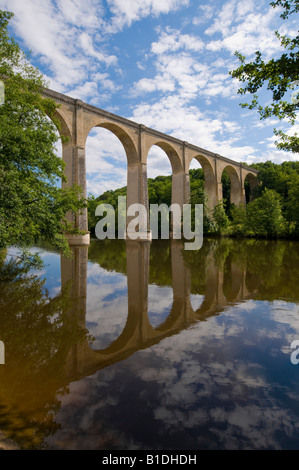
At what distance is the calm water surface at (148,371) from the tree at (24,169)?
1.92 metres

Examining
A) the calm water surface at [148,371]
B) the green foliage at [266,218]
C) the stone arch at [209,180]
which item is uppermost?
the stone arch at [209,180]

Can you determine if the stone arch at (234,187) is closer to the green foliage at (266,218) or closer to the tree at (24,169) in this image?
the green foliage at (266,218)

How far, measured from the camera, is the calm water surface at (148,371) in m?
1.96

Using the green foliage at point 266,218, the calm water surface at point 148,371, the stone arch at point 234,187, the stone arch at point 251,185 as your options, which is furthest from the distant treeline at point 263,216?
the calm water surface at point 148,371

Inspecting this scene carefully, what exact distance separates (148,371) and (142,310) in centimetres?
207

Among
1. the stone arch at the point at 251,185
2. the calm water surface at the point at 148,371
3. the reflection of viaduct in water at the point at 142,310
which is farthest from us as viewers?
the stone arch at the point at 251,185

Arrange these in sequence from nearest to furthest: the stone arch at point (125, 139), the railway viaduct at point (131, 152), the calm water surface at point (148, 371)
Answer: the calm water surface at point (148, 371)
the railway viaduct at point (131, 152)
the stone arch at point (125, 139)

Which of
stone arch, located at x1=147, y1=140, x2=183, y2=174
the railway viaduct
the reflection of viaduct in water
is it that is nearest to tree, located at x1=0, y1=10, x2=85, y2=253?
the reflection of viaduct in water

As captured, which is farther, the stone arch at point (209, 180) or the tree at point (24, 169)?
the stone arch at point (209, 180)

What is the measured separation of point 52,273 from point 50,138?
429 centimetres
